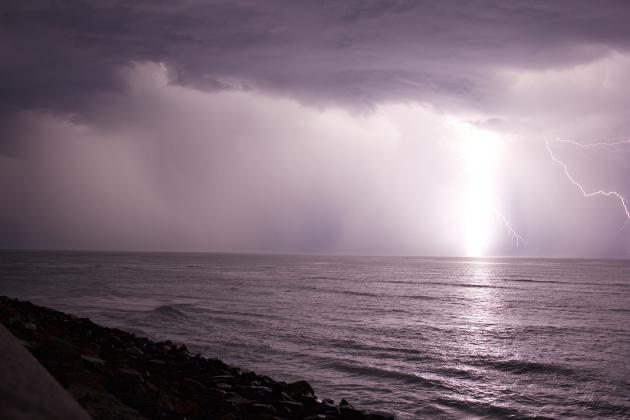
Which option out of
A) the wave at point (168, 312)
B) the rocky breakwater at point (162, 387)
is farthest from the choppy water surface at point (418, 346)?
the rocky breakwater at point (162, 387)

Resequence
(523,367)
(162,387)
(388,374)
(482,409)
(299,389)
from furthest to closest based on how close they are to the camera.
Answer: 1. (523,367)
2. (388,374)
3. (482,409)
4. (299,389)
5. (162,387)

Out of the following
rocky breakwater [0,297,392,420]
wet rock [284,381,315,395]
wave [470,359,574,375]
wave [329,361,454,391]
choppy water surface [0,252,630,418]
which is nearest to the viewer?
rocky breakwater [0,297,392,420]

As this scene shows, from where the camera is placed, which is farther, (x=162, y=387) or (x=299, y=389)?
(x=299, y=389)

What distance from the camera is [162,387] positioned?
10477 mm

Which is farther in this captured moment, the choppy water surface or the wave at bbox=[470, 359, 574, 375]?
the wave at bbox=[470, 359, 574, 375]

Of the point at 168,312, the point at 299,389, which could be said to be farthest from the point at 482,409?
the point at 168,312

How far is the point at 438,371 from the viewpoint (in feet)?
55.9

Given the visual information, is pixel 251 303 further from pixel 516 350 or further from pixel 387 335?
pixel 516 350

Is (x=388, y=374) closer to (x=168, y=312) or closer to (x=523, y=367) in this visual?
(x=523, y=367)

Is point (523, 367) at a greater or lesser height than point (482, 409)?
lesser

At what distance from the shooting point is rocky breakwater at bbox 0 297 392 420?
24.4ft

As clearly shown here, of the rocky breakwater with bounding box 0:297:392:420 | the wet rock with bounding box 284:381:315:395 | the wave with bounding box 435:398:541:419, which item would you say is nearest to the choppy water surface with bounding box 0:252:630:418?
the wave with bounding box 435:398:541:419

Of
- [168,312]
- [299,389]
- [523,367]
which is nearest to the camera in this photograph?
[299,389]

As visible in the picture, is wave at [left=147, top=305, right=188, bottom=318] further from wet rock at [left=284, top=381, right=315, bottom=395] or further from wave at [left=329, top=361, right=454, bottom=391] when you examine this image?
wet rock at [left=284, top=381, right=315, bottom=395]
